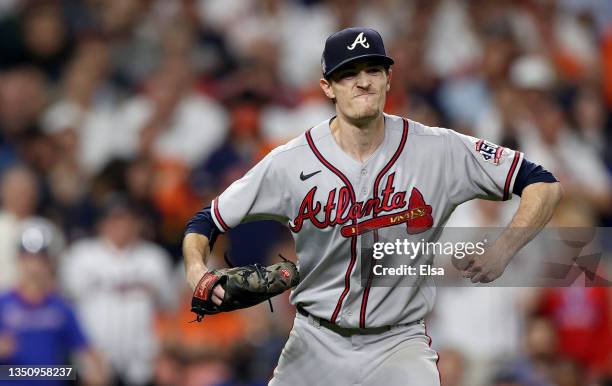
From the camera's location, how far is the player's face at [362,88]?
477 centimetres

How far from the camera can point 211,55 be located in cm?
1032

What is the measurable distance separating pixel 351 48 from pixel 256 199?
767 mm

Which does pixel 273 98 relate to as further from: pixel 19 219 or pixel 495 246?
pixel 495 246

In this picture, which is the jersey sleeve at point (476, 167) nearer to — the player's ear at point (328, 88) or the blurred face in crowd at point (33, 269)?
the player's ear at point (328, 88)

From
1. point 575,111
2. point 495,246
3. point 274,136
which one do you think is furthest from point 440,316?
point 495,246

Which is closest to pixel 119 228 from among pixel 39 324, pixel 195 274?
pixel 39 324

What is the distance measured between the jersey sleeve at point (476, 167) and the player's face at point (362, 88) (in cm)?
37

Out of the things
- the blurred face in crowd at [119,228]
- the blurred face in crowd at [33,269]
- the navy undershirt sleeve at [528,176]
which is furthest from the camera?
the blurred face in crowd at [119,228]

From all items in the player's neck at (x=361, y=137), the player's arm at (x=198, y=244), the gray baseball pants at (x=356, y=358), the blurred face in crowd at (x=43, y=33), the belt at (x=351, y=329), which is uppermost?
the blurred face in crowd at (x=43, y=33)

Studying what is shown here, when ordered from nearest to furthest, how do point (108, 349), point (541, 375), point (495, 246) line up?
point (495, 246) → point (541, 375) → point (108, 349)

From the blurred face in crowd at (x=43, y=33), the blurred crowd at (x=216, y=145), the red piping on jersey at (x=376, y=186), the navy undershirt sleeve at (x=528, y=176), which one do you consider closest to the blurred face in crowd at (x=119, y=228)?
the blurred crowd at (x=216, y=145)

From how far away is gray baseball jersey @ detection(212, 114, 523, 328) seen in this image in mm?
4898

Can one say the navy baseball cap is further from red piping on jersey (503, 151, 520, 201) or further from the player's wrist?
the player's wrist

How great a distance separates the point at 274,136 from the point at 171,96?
95 cm
